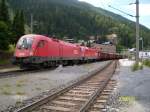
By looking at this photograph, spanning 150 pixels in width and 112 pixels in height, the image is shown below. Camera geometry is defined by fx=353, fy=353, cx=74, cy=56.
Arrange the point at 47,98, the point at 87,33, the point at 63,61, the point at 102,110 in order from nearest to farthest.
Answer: the point at 102,110
the point at 47,98
the point at 63,61
the point at 87,33

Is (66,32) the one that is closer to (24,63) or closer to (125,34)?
(125,34)

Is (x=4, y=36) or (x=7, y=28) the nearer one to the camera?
(x=4, y=36)

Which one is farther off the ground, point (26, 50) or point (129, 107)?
point (26, 50)

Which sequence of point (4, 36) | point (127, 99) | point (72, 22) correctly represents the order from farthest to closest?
point (72, 22) < point (4, 36) < point (127, 99)

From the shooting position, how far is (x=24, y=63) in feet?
93.3

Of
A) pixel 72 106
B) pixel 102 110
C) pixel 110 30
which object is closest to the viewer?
pixel 102 110

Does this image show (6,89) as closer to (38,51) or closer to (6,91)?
(6,91)

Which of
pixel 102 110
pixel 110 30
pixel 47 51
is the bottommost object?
pixel 102 110

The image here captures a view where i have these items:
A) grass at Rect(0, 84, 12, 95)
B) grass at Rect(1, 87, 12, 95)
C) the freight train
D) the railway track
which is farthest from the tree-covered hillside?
the railway track

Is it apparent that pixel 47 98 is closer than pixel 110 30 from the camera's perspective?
Yes

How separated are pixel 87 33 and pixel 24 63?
5260 inches

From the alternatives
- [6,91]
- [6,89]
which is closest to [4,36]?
[6,89]

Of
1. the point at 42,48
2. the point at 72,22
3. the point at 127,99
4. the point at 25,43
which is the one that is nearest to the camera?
the point at 127,99

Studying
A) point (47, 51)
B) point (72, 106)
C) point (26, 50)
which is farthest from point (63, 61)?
point (72, 106)
